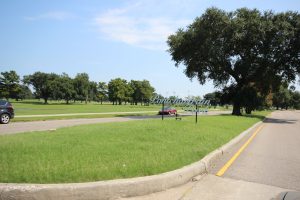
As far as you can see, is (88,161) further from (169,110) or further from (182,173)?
(169,110)

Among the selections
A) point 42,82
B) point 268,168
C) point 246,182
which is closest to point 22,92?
point 42,82

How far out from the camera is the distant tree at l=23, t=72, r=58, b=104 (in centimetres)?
11081

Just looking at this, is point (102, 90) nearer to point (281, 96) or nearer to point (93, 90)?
point (93, 90)

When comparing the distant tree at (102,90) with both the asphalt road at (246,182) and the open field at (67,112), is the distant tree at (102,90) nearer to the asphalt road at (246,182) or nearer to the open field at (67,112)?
the open field at (67,112)

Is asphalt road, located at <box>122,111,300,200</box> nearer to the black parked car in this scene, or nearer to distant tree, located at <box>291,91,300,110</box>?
the black parked car

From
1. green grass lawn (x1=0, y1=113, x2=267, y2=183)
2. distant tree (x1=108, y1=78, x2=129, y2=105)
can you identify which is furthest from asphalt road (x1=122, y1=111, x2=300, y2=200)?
distant tree (x1=108, y1=78, x2=129, y2=105)

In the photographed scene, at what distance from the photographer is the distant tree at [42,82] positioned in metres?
111

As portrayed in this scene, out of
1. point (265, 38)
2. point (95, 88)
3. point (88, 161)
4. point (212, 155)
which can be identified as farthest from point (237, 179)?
point (95, 88)

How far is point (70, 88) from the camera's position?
11050 cm

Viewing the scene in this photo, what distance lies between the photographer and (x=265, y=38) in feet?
122

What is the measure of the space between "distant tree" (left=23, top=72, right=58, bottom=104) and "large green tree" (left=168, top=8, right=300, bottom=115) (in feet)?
252

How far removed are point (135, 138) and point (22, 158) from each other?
443 cm

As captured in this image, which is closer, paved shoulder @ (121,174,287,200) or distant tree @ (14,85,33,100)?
paved shoulder @ (121,174,287,200)

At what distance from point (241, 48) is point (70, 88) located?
80263 mm
